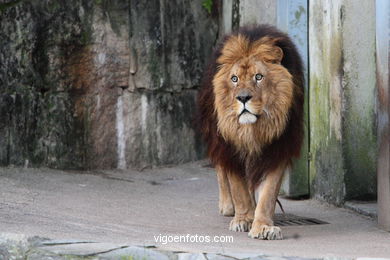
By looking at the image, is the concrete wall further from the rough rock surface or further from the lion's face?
the rough rock surface

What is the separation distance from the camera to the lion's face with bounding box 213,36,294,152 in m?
5.40

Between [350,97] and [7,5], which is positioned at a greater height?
[7,5]

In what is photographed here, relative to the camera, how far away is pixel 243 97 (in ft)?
17.5

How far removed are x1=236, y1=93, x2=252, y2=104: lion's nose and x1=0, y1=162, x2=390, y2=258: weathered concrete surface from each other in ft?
2.72

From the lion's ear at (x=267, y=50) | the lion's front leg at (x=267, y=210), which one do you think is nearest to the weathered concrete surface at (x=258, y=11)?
the lion's ear at (x=267, y=50)

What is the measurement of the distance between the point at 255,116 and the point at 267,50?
1.41 ft

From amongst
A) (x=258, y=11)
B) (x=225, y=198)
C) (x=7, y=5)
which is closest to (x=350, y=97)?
(x=225, y=198)

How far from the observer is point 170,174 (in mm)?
8609

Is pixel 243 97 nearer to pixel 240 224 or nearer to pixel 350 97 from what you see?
pixel 240 224

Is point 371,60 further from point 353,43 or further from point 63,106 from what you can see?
point 63,106

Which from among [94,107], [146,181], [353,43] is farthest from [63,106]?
[353,43]

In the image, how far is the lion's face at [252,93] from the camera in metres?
5.40

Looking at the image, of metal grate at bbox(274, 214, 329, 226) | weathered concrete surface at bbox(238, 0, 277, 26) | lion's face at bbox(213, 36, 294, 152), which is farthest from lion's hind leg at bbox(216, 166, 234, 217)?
weathered concrete surface at bbox(238, 0, 277, 26)

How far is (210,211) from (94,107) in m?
2.34
